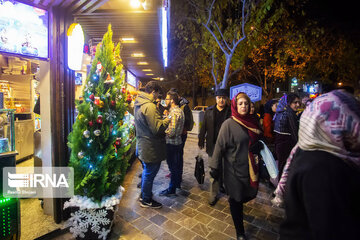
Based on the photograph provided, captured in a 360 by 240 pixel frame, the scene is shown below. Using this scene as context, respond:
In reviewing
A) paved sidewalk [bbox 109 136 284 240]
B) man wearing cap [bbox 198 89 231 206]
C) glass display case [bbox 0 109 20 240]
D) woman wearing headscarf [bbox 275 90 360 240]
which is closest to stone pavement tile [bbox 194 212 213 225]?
paved sidewalk [bbox 109 136 284 240]

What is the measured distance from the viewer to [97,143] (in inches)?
116

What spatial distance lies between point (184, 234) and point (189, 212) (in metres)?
0.64

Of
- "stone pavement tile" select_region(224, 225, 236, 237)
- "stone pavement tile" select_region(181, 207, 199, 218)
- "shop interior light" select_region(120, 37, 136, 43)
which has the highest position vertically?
"shop interior light" select_region(120, 37, 136, 43)

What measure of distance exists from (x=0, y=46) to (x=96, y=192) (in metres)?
2.31

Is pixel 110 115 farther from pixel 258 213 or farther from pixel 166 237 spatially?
pixel 258 213

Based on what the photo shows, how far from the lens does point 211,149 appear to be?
4.17m

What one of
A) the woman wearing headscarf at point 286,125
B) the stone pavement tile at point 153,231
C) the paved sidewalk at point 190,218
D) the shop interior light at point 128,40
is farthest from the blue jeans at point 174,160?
the shop interior light at point 128,40

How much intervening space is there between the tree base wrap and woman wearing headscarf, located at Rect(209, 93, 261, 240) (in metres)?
1.73

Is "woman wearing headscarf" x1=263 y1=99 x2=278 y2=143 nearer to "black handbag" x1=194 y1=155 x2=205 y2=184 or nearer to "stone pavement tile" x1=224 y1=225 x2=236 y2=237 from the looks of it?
"black handbag" x1=194 y1=155 x2=205 y2=184

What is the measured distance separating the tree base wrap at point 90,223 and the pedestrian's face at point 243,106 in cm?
250

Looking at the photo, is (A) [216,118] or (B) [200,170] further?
(B) [200,170]

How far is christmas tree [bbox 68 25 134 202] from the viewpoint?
9.27 feet

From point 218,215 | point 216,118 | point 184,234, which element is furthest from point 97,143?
point 218,215

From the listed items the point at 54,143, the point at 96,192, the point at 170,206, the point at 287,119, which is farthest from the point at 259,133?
the point at 54,143
